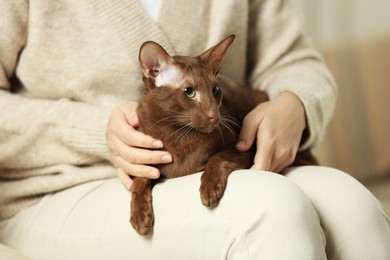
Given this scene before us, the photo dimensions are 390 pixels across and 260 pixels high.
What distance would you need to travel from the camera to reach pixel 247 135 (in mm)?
1120

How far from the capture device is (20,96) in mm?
1236

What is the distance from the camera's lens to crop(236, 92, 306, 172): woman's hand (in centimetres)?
110

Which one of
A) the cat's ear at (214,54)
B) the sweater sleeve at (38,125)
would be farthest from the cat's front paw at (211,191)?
the sweater sleeve at (38,125)

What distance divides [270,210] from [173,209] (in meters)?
0.18

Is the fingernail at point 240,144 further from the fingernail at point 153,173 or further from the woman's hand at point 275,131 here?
the fingernail at point 153,173

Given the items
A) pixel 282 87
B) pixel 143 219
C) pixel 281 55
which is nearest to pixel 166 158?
pixel 143 219

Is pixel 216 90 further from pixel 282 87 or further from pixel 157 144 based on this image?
pixel 282 87

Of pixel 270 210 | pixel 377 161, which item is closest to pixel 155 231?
pixel 270 210

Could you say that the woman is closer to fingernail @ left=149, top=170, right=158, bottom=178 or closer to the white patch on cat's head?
fingernail @ left=149, top=170, right=158, bottom=178

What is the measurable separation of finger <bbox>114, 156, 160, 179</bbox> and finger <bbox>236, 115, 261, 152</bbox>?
187 millimetres

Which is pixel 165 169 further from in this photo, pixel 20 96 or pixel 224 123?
pixel 20 96

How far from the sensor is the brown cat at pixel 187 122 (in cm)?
96

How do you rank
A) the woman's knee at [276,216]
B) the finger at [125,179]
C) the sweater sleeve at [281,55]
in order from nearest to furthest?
1. the woman's knee at [276,216]
2. the finger at [125,179]
3. the sweater sleeve at [281,55]

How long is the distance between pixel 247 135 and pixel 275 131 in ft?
0.21
